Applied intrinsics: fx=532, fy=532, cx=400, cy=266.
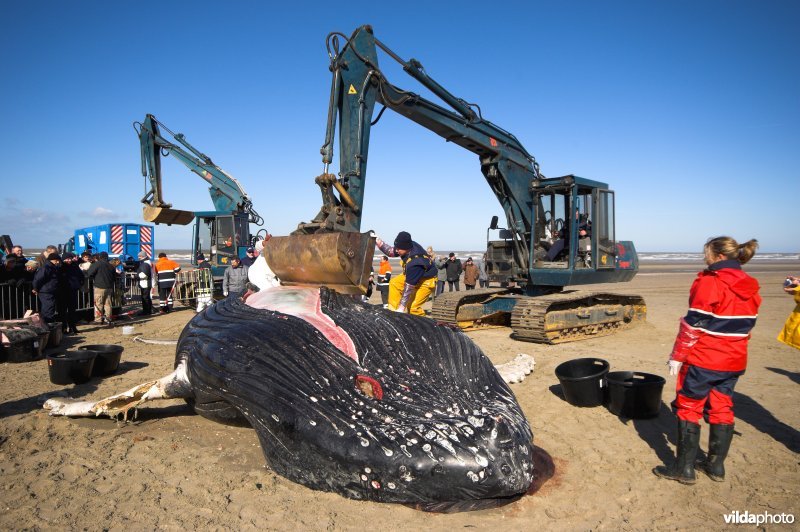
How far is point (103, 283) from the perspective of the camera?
11.5m

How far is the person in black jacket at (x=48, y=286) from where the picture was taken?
948 centimetres

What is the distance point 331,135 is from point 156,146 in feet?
36.9

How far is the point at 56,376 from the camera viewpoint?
6.37 metres

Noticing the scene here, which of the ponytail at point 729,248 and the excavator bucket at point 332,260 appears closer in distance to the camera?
the ponytail at point 729,248

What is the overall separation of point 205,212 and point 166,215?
3.65 ft

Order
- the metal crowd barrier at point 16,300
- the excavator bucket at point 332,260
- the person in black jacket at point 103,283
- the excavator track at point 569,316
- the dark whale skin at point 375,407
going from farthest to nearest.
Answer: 1. the person in black jacket at point 103,283
2. the metal crowd barrier at point 16,300
3. the excavator track at point 569,316
4. the excavator bucket at point 332,260
5. the dark whale skin at point 375,407

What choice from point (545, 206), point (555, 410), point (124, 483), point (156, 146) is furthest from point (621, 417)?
point (156, 146)

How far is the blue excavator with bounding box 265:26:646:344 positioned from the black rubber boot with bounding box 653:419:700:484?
4686mm

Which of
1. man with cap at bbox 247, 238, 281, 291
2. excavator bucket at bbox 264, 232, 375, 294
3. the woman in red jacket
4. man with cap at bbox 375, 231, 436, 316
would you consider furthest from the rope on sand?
the woman in red jacket

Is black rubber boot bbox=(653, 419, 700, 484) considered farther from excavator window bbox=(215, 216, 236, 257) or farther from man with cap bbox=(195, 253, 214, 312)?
excavator window bbox=(215, 216, 236, 257)

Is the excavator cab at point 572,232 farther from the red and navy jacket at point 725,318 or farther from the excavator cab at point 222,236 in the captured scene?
the excavator cab at point 222,236

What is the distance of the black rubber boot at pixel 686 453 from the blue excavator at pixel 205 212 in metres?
13.6

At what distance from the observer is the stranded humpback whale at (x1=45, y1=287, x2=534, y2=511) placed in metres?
3.08
